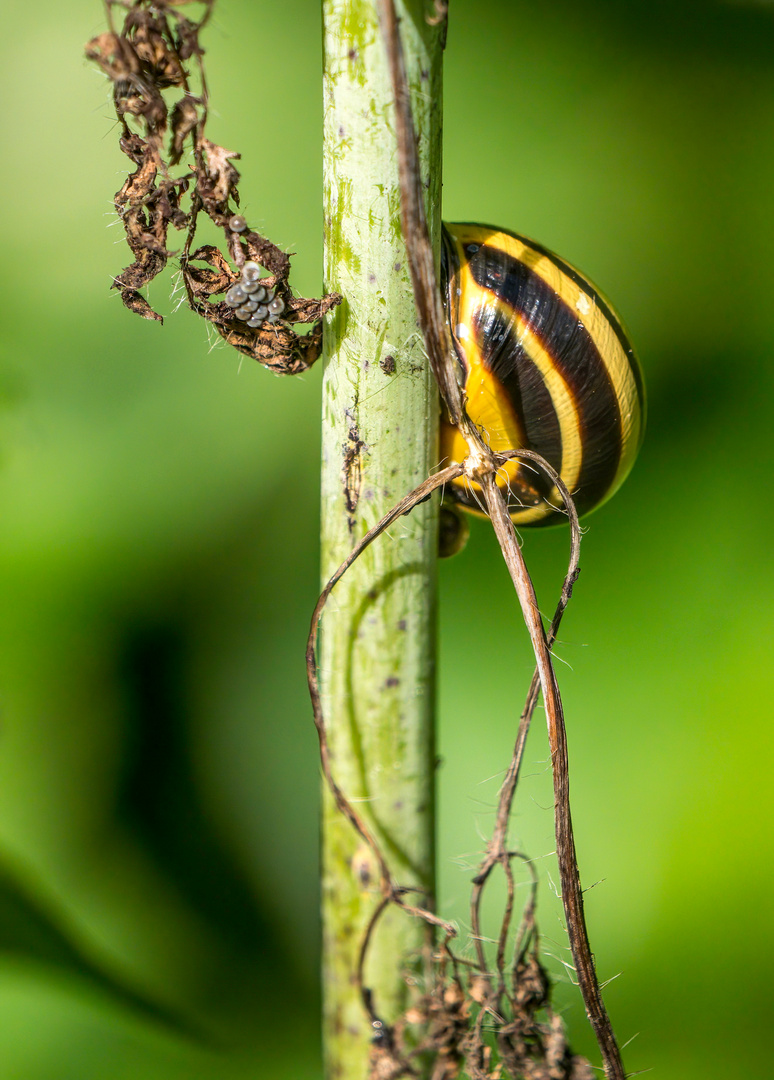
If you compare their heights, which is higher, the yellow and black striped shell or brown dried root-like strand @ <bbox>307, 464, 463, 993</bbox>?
the yellow and black striped shell

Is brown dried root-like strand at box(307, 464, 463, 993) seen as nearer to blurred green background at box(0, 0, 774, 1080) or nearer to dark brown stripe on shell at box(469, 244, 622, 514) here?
dark brown stripe on shell at box(469, 244, 622, 514)

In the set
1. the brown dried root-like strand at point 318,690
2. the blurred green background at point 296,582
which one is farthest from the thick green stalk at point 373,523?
the blurred green background at point 296,582

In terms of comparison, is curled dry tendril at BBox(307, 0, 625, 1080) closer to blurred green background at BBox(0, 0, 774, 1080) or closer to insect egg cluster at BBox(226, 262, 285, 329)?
insect egg cluster at BBox(226, 262, 285, 329)

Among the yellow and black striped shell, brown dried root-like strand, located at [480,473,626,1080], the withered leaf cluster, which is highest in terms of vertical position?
the yellow and black striped shell

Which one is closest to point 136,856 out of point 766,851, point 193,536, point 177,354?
point 193,536

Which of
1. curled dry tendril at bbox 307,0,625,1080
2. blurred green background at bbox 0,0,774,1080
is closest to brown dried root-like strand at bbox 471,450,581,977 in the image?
curled dry tendril at bbox 307,0,625,1080

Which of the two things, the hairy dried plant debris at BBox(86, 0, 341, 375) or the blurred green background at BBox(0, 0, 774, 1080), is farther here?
the blurred green background at BBox(0, 0, 774, 1080)
